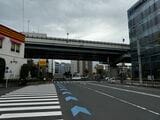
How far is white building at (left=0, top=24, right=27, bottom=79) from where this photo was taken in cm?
3847

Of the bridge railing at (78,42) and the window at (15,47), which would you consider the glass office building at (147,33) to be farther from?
the window at (15,47)

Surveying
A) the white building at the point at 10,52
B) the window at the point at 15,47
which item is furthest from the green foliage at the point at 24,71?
A: the window at the point at 15,47

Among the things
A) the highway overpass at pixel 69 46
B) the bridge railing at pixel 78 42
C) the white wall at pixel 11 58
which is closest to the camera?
the white wall at pixel 11 58

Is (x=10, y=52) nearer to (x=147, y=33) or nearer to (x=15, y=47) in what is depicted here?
(x=15, y=47)

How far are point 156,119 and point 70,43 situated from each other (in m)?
57.3

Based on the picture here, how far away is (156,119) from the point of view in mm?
9164

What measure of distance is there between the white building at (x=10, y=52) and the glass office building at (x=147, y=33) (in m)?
23.9

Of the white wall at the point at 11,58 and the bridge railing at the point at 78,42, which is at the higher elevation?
the bridge railing at the point at 78,42

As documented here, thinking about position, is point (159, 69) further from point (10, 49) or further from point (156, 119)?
point (156, 119)

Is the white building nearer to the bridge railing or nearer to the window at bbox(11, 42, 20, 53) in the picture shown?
the window at bbox(11, 42, 20, 53)

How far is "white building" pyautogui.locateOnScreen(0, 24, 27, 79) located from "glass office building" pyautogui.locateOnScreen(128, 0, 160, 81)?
78.4 feet

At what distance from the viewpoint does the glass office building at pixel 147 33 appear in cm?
5162

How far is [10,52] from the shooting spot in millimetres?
41750

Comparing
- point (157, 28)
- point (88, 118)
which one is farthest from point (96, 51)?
point (88, 118)
